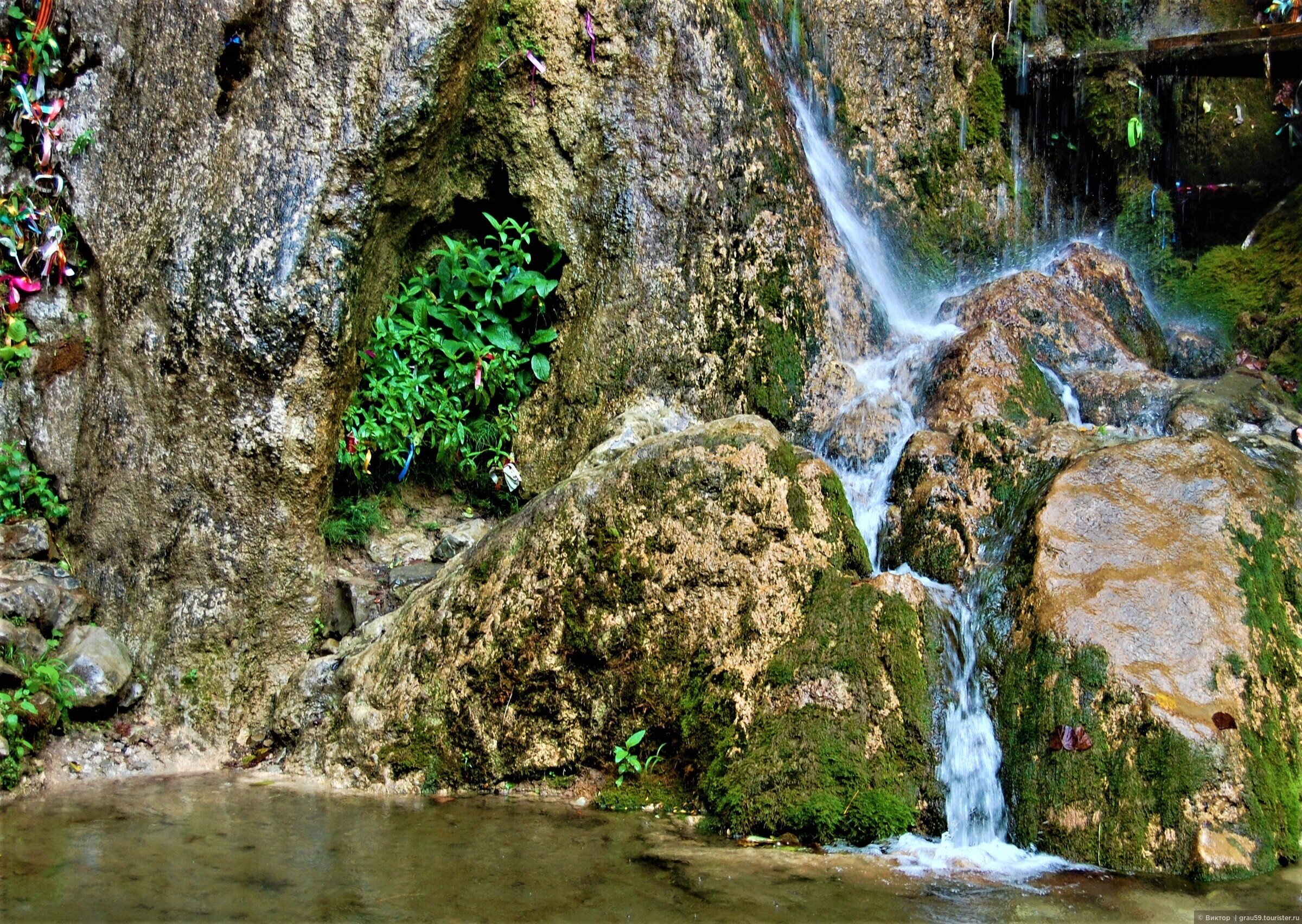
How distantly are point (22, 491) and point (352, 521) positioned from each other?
5.42 ft

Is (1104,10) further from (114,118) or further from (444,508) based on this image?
(114,118)

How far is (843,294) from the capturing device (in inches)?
265

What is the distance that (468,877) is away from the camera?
342 cm

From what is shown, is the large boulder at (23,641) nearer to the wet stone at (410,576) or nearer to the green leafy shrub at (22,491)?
the green leafy shrub at (22,491)

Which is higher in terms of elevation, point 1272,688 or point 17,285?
point 17,285

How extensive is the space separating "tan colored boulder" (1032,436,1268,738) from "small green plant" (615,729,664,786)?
1.75m

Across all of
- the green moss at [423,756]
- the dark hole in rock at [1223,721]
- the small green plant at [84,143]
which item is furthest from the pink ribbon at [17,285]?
the dark hole in rock at [1223,721]

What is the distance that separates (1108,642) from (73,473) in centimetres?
505

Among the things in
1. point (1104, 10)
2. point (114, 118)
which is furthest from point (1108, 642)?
point (1104, 10)

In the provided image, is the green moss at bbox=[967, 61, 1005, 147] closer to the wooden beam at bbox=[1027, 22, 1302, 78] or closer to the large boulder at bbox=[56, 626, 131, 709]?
the wooden beam at bbox=[1027, 22, 1302, 78]

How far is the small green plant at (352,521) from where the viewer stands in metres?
5.74

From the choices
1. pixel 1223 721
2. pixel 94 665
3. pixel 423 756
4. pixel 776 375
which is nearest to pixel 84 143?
pixel 94 665

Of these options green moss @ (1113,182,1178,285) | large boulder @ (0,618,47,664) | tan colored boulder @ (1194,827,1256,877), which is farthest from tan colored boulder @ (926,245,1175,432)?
large boulder @ (0,618,47,664)

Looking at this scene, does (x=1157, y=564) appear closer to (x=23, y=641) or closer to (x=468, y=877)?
(x=468, y=877)
